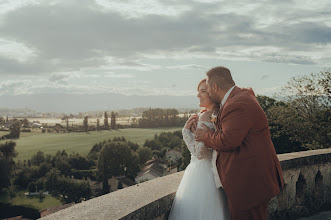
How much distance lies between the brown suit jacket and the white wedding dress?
27 cm

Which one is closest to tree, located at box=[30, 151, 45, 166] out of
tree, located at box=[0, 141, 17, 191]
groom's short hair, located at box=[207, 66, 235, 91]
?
tree, located at box=[0, 141, 17, 191]

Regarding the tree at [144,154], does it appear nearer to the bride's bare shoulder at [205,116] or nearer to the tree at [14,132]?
the tree at [14,132]

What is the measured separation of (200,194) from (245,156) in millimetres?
612

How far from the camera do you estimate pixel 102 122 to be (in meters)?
115

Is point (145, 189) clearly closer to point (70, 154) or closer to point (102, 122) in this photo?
point (70, 154)

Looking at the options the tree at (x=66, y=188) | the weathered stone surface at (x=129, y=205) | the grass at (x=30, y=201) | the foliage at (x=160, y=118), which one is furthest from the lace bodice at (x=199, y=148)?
the foliage at (x=160, y=118)

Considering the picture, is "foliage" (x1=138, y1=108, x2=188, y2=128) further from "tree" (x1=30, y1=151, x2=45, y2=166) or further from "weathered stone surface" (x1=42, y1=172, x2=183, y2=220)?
"weathered stone surface" (x1=42, y1=172, x2=183, y2=220)

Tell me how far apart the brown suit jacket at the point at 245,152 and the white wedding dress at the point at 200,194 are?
27cm

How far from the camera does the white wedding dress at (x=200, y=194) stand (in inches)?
120

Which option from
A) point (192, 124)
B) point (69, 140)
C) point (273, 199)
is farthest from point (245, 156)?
point (69, 140)

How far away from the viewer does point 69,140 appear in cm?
9650

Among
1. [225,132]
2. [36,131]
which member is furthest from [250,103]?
[36,131]

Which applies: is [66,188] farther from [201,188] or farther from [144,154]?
[201,188]

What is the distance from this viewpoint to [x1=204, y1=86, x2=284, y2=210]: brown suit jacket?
273 centimetres
